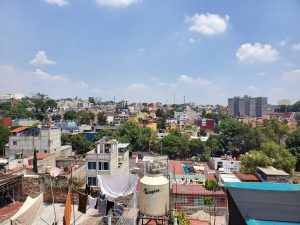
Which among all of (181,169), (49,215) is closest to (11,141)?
(181,169)

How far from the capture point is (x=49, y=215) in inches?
573

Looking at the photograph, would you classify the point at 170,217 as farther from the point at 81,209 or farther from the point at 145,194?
the point at 81,209

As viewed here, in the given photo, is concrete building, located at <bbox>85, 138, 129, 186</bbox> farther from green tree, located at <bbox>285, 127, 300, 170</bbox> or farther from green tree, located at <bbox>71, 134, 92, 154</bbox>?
green tree, located at <bbox>285, 127, 300, 170</bbox>

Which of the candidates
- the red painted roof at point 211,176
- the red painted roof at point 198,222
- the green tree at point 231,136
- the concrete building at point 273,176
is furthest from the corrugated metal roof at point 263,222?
the green tree at point 231,136

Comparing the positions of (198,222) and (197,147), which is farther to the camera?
(197,147)

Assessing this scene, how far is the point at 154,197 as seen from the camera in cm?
1273

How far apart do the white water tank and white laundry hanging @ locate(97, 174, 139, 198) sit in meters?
1.82

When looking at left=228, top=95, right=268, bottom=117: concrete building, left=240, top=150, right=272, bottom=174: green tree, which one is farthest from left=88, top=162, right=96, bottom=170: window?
left=228, top=95, right=268, bottom=117: concrete building

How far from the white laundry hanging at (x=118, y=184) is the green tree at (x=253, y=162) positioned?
22.9m

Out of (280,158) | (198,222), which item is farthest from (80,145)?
(198,222)

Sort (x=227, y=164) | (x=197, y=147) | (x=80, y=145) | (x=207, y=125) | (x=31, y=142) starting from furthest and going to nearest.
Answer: (x=207, y=125) → (x=197, y=147) → (x=80, y=145) → (x=227, y=164) → (x=31, y=142)

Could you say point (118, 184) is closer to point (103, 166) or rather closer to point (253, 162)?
point (103, 166)

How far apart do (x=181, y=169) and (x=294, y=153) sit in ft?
61.4

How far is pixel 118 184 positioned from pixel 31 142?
27483 millimetres
